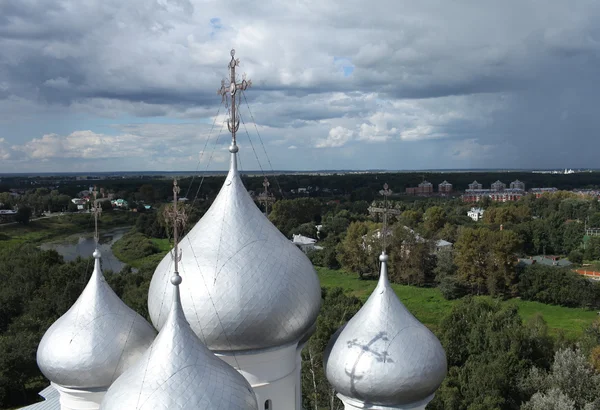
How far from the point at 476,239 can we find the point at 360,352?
3590cm

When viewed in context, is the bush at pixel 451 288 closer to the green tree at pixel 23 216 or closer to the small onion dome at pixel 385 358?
the small onion dome at pixel 385 358

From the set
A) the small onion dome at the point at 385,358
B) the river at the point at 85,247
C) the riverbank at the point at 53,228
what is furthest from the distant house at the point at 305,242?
the small onion dome at the point at 385,358

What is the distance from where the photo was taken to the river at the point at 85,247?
151ft

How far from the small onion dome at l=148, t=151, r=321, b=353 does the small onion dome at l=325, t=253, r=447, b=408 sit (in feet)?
3.05

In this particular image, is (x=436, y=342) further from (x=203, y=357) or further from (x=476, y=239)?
(x=476, y=239)

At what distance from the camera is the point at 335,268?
163 ft

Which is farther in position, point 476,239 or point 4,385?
point 476,239

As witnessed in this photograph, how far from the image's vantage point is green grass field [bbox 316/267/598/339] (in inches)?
1297

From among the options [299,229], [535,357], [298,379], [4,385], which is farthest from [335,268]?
[298,379]

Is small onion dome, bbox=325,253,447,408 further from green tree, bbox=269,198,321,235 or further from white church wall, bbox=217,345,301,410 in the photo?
green tree, bbox=269,198,321,235

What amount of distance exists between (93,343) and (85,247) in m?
46.3

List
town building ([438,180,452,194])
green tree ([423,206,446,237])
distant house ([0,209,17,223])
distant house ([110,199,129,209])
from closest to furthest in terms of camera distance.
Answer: green tree ([423,206,446,237]) < distant house ([0,209,17,223]) < distant house ([110,199,129,209]) < town building ([438,180,452,194])

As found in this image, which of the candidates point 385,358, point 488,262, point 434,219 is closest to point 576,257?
point 434,219

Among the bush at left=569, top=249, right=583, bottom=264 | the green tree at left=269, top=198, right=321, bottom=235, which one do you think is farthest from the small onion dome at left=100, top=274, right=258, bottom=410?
the green tree at left=269, top=198, right=321, bottom=235
